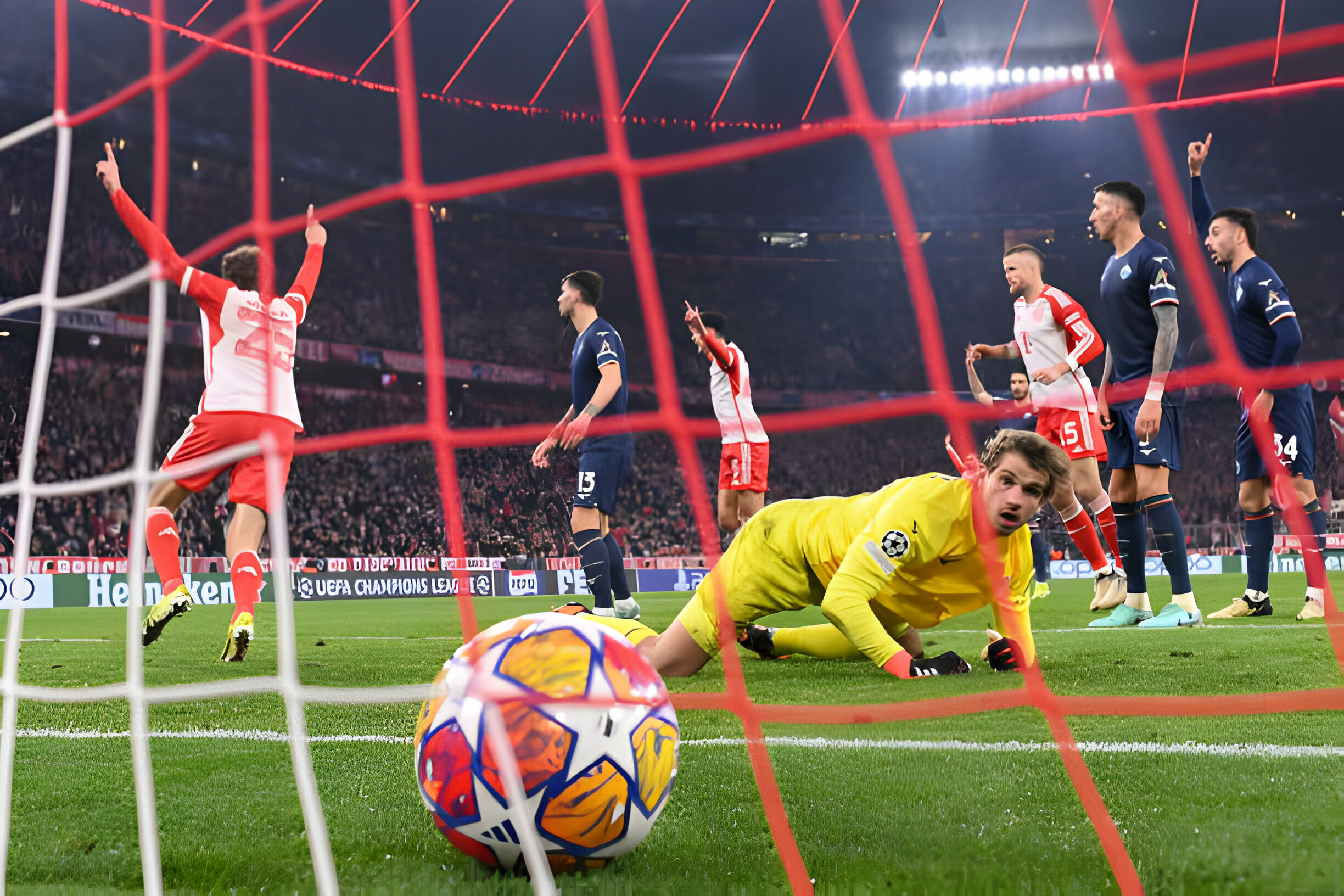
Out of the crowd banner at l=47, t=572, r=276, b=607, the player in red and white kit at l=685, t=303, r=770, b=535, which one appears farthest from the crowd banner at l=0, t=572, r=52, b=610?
the player in red and white kit at l=685, t=303, r=770, b=535

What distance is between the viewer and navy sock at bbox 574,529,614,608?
506cm

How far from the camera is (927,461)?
20.7 meters

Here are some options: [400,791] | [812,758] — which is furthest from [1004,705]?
[400,791]

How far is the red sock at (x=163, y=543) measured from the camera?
12.8 feet

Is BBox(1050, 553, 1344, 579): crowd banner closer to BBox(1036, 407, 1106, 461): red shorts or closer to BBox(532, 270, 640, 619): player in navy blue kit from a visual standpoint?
BBox(1036, 407, 1106, 461): red shorts

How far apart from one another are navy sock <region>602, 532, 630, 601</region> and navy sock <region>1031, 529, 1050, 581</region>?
383 cm

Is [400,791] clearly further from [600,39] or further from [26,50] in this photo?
[26,50]

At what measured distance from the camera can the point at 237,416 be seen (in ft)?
12.6

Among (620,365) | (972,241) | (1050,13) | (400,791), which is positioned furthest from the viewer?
(972,241)

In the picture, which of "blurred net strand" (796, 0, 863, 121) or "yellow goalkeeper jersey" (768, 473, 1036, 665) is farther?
"blurred net strand" (796, 0, 863, 121)

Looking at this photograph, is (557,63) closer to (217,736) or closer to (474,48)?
(474,48)

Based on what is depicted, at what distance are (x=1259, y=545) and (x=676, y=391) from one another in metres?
4.03

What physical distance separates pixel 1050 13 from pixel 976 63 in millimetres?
1626

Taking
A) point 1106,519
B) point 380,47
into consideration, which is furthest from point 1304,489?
point 380,47
